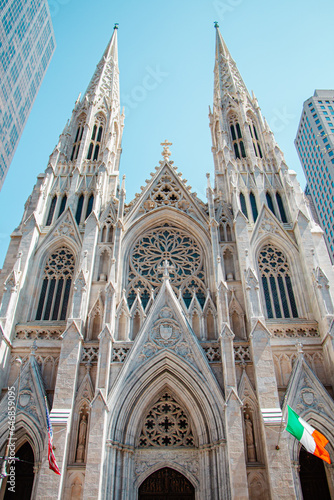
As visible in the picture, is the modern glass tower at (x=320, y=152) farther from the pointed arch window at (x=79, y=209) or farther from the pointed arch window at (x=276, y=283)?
the pointed arch window at (x=79, y=209)

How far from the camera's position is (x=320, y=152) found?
5303 centimetres

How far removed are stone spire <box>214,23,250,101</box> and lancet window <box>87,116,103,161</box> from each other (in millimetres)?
9046

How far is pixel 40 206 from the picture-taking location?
929 inches

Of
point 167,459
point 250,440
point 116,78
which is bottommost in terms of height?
point 167,459

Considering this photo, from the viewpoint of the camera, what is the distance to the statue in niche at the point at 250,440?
15.9 metres

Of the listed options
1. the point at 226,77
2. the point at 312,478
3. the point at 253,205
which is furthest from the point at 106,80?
the point at 312,478

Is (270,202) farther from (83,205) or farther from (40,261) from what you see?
(40,261)

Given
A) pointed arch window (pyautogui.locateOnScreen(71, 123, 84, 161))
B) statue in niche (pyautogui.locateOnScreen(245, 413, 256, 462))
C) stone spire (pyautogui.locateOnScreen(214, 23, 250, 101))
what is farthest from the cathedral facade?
stone spire (pyautogui.locateOnScreen(214, 23, 250, 101))

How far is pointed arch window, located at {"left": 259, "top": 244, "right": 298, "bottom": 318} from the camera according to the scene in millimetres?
20359

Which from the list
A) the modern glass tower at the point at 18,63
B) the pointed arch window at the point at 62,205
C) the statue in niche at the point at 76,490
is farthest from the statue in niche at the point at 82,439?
the modern glass tower at the point at 18,63

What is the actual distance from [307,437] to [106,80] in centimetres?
2910

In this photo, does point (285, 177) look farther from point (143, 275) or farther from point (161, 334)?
point (161, 334)

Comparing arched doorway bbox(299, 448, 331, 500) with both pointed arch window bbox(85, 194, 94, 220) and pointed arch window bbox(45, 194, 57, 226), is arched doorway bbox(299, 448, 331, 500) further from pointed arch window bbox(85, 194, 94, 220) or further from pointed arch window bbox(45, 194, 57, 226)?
pointed arch window bbox(45, 194, 57, 226)

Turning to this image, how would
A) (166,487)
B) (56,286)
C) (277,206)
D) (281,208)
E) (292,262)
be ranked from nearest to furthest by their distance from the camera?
(166,487), (56,286), (292,262), (277,206), (281,208)
